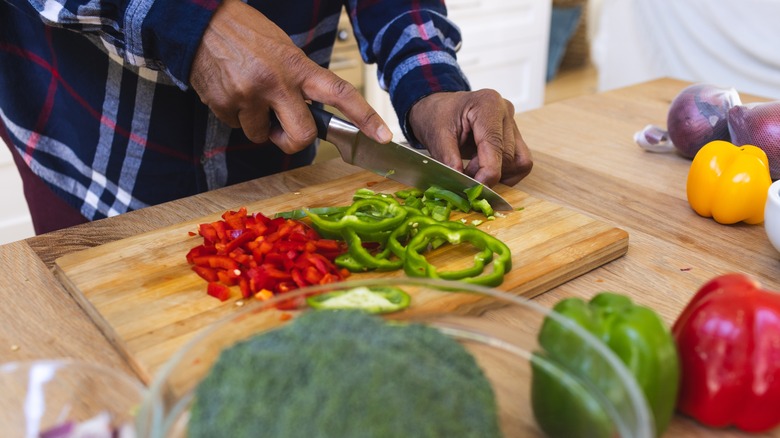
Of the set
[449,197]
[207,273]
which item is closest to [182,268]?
[207,273]

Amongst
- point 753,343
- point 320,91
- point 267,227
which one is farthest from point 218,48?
point 753,343

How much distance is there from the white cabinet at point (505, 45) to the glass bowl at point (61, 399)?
3120 millimetres

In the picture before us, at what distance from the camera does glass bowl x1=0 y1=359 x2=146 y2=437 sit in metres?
0.70

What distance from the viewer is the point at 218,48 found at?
1.21 meters

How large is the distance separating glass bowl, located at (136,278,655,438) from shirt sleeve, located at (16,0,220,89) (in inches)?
23.0

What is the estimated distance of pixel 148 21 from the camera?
119 centimetres

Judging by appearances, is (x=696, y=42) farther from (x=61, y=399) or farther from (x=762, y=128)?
(x=61, y=399)

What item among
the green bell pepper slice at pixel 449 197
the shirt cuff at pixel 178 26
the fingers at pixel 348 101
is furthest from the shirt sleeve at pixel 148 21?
the green bell pepper slice at pixel 449 197

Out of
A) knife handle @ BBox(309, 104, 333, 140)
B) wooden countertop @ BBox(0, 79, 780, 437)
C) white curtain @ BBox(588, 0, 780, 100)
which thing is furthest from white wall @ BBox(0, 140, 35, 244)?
white curtain @ BBox(588, 0, 780, 100)

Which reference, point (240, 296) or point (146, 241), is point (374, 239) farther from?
point (146, 241)

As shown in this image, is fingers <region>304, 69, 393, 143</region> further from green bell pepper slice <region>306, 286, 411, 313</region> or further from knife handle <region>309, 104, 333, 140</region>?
green bell pepper slice <region>306, 286, 411, 313</region>

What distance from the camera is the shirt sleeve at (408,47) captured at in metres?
1.63

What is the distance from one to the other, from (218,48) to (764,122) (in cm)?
103

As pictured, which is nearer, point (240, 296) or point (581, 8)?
point (240, 296)
